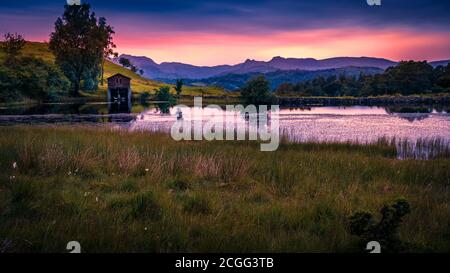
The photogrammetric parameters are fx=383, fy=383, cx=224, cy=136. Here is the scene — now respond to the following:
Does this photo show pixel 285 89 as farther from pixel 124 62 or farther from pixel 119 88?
pixel 124 62

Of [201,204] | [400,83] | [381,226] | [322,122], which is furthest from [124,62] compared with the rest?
[381,226]

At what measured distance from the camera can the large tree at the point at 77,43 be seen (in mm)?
90938

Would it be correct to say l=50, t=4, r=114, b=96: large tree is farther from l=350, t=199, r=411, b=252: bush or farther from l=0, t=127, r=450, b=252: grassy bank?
l=350, t=199, r=411, b=252: bush

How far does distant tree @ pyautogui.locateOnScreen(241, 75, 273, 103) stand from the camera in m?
90.6

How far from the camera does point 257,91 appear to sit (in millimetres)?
91000

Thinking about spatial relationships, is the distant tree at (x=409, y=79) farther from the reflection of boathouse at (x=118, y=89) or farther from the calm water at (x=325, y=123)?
the reflection of boathouse at (x=118, y=89)

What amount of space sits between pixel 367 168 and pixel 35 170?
35.5 ft

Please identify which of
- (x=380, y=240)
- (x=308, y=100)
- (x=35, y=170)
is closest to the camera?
(x=380, y=240)

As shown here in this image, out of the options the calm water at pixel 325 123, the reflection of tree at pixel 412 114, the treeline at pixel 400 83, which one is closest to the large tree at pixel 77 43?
the calm water at pixel 325 123

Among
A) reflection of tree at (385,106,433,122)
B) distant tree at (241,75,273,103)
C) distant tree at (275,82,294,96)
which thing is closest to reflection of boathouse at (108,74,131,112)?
distant tree at (241,75,273,103)

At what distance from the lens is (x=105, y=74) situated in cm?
14375

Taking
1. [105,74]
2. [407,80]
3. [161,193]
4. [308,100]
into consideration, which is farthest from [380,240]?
[105,74]

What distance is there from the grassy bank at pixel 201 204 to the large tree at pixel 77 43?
275 ft
